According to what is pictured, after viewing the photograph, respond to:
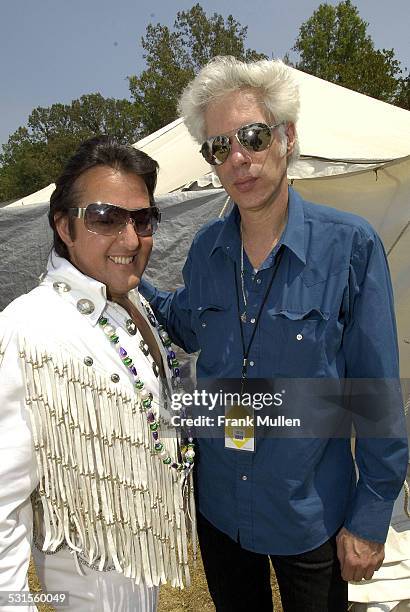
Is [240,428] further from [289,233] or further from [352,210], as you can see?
[352,210]

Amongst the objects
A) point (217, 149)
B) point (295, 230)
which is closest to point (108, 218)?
point (217, 149)

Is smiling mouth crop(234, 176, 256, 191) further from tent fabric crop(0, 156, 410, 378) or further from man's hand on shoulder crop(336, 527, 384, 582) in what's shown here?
tent fabric crop(0, 156, 410, 378)

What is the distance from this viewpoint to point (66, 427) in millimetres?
1247

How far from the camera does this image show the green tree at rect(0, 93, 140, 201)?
115 ft

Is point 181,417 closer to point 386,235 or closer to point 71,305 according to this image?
point 71,305

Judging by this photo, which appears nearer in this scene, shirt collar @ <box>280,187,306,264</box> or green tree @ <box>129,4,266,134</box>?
shirt collar @ <box>280,187,306,264</box>

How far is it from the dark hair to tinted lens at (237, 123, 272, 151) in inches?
12.3

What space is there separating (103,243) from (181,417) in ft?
1.96

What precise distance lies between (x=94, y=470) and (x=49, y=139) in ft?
138

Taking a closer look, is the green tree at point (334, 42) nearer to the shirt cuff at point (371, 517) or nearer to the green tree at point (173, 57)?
the green tree at point (173, 57)

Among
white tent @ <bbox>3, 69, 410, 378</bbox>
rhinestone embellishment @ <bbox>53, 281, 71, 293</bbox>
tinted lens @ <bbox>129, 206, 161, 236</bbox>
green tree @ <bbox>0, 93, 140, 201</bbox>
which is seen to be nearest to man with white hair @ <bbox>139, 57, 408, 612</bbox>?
tinted lens @ <bbox>129, 206, 161, 236</bbox>

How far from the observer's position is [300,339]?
4.74ft

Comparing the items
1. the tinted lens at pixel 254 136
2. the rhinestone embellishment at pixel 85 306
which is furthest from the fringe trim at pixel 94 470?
the tinted lens at pixel 254 136

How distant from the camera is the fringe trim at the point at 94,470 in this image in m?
→ 1.22
